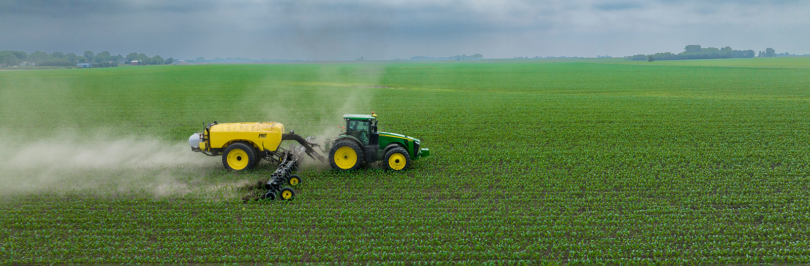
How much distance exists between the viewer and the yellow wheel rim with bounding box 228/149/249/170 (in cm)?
1631

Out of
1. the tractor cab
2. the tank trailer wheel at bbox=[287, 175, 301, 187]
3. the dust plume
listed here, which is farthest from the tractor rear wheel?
the tractor cab

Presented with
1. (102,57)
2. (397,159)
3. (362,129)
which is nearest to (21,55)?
(362,129)

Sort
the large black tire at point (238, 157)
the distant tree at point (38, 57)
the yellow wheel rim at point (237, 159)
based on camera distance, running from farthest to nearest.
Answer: the distant tree at point (38, 57)
the yellow wheel rim at point (237, 159)
the large black tire at point (238, 157)

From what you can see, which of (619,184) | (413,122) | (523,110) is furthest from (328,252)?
(523,110)

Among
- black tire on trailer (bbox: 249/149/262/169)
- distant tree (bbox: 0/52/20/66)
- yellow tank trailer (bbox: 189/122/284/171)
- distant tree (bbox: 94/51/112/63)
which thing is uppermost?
distant tree (bbox: 94/51/112/63)

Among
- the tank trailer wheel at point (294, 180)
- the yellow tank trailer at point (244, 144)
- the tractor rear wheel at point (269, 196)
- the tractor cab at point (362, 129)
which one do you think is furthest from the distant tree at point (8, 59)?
the tractor rear wheel at point (269, 196)

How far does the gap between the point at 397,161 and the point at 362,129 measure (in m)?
1.79

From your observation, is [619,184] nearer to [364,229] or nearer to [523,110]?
[364,229]

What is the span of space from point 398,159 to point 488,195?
12.7 ft

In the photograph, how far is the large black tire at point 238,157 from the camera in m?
16.2

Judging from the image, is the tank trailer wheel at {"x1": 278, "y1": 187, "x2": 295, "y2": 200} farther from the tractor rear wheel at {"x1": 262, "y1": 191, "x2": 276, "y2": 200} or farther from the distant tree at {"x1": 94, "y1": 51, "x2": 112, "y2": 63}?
the distant tree at {"x1": 94, "y1": 51, "x2": 112, "y2": 63}

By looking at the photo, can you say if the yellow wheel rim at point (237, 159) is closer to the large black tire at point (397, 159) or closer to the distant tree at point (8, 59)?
the large black tire at point (397, 159)

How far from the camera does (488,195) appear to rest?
45.4 feet

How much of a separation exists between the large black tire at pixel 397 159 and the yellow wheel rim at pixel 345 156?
1212 mm
